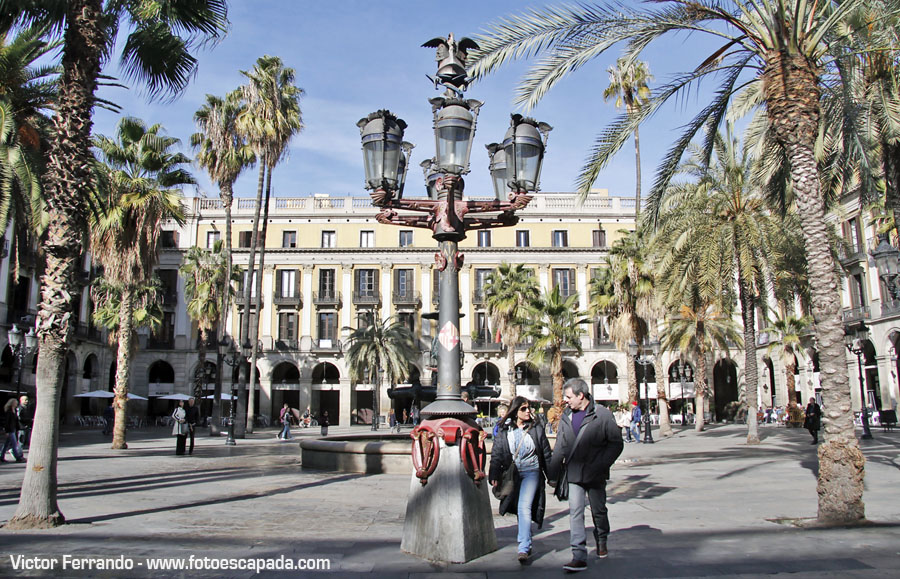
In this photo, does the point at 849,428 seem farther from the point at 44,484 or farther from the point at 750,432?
the point at 750,432

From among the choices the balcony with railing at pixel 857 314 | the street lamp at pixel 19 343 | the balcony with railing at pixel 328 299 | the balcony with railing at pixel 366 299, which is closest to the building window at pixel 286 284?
the balcony with railing at pixel 328 299

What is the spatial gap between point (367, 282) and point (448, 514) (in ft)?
146

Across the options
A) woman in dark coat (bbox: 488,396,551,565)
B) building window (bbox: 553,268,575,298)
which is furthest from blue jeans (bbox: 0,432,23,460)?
building window (bbox: 553,268,575,298)

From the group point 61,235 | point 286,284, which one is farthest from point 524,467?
point 286,284

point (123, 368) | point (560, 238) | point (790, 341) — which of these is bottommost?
point (123, 368)

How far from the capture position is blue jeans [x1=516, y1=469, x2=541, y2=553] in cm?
586

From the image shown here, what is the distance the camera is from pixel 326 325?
49.7 metres

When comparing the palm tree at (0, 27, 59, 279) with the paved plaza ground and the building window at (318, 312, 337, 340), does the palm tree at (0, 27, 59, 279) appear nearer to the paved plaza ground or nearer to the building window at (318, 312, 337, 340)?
the paved plaza ground

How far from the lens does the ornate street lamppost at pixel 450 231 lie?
5.87 metres

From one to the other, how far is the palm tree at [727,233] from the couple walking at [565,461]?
1605 cm

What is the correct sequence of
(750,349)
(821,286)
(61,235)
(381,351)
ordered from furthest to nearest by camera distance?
(381,351)
(750,349)
(821,286)
(61,235)

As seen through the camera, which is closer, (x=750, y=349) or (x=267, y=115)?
(x=750, y=349)

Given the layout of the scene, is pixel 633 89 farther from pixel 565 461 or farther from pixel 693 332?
pixel 565 461

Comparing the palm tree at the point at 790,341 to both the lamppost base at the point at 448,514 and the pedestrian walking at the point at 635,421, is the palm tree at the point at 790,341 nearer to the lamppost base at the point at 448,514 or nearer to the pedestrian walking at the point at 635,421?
the pedestrian walking at the point at 635,421
